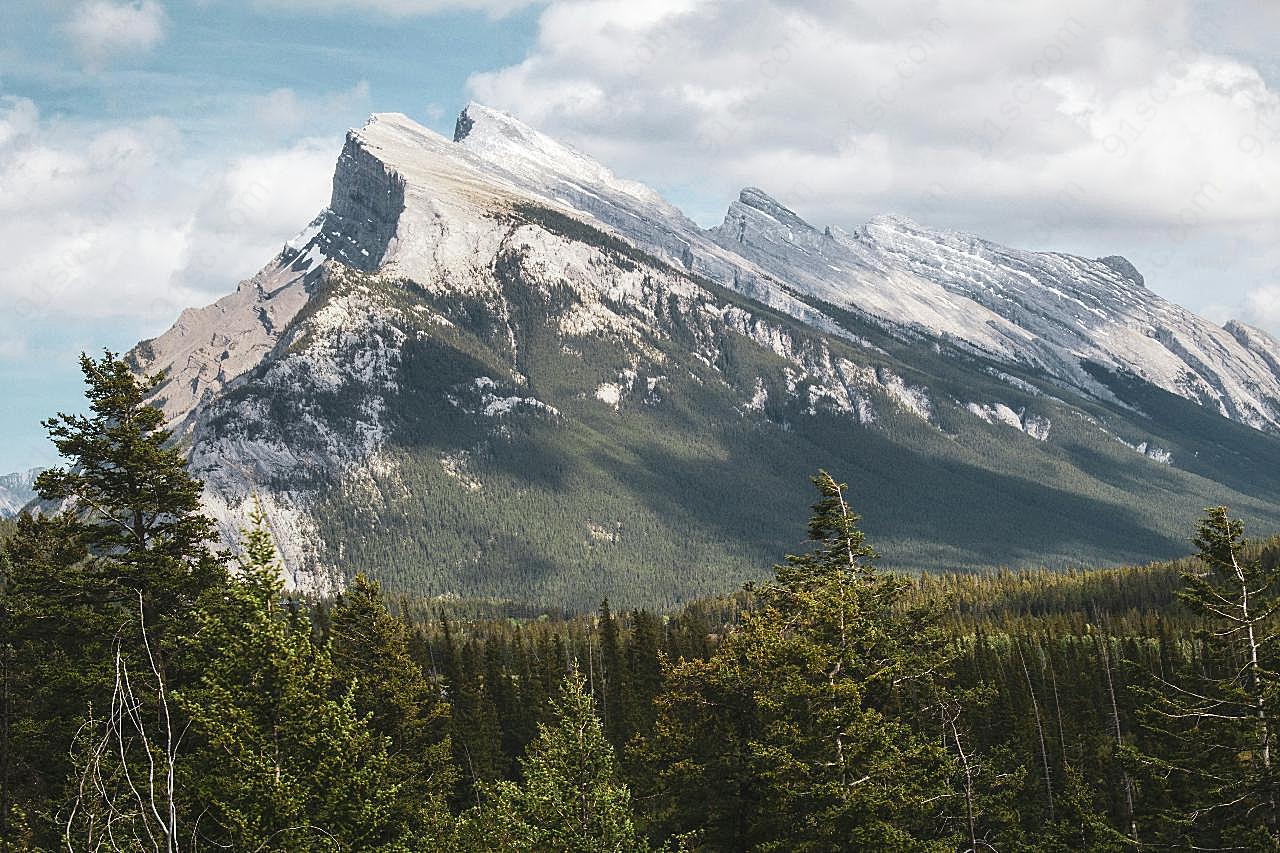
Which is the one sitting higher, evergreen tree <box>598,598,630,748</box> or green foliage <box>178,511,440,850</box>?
green foliage <box>178,511,440,850</box>

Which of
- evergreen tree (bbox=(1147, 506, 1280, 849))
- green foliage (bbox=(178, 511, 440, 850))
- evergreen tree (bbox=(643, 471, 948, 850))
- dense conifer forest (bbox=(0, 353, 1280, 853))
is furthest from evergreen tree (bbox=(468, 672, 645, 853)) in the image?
evergreen tree (bbox=(1147, 506, 1280, 849))

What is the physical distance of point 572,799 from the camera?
106ft

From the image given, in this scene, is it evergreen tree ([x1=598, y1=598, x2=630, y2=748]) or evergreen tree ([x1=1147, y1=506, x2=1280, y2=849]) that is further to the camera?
evergreen tree ([x1=598, y1=598, x2=630, y2=748])

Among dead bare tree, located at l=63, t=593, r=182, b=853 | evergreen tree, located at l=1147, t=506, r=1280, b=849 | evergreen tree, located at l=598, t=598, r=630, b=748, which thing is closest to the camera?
dead bare tree, located at l=63, t=593, r=182, b=853

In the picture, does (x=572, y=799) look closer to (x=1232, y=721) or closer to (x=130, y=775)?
(x=130, y=775)

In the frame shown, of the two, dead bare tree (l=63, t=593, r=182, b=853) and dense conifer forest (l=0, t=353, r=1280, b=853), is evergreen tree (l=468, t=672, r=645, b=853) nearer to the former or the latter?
dense conifer forest (l=0, t=353, r=1280, b=853)

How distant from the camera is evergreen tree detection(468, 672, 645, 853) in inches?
1242

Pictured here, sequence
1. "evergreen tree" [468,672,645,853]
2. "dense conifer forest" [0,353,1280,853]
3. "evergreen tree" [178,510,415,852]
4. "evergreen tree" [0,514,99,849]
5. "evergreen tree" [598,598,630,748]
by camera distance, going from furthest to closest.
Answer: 1. "evergreen tree" [598,598,630,748]
2. "evergreen tree" [0,514,99,849]
3. "evergreen tree" [468,672,645,853]
4. "dense conifer forest" [0,353,1280,853]
5. "evergreen tree" [178,510,415,852]

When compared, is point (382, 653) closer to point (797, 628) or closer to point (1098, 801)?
point (797, 628)

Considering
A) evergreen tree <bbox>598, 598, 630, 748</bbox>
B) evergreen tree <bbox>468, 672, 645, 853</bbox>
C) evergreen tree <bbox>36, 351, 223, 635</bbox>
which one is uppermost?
evergreen tree <bbox>36, 351, 223, 635</bbox>

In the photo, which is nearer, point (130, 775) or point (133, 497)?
point (130, 775)

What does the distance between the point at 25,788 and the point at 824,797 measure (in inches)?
1034

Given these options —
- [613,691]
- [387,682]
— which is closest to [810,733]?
[387,682]

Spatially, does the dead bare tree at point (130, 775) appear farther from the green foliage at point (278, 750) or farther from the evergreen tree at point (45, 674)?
the evergreen tree at point (45, 674)
